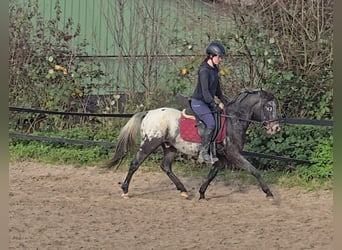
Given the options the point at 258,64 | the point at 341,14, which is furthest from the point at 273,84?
the point at 341,14

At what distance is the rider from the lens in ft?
22.0

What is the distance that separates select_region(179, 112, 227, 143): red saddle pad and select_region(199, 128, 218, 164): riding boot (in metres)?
0.10

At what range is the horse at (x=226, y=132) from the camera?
6.99 m

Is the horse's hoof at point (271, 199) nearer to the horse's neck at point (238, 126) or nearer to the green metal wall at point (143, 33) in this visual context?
the horse's neck at point (238, 126)

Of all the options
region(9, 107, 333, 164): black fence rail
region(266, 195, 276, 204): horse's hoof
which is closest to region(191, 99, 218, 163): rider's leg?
region(266, 195, 276, 204): horse's hoof

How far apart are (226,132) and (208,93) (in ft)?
1.94

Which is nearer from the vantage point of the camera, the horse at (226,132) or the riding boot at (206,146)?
the riding boot at (206,146)

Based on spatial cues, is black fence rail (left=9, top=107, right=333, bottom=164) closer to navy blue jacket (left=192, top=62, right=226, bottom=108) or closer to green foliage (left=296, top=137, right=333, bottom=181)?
green foliage (left=296, top=137, right=333, bottom=181)

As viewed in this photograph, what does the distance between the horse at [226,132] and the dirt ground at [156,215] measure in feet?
1.37

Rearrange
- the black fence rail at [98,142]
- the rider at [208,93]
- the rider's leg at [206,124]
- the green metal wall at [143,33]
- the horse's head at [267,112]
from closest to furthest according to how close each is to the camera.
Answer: the rider at [208,93]
the rider's leg at [206,124]
the horse's head at [267,112]
the black fence rail at [98,142]
the green metal wall at [143,33]

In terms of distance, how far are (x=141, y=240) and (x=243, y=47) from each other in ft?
16.4

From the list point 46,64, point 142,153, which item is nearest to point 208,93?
point 142,153

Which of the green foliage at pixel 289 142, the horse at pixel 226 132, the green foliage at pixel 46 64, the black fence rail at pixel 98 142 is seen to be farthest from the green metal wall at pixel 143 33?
the horse at pixel 226 132

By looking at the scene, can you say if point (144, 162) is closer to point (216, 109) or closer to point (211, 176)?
point (211, 176)
